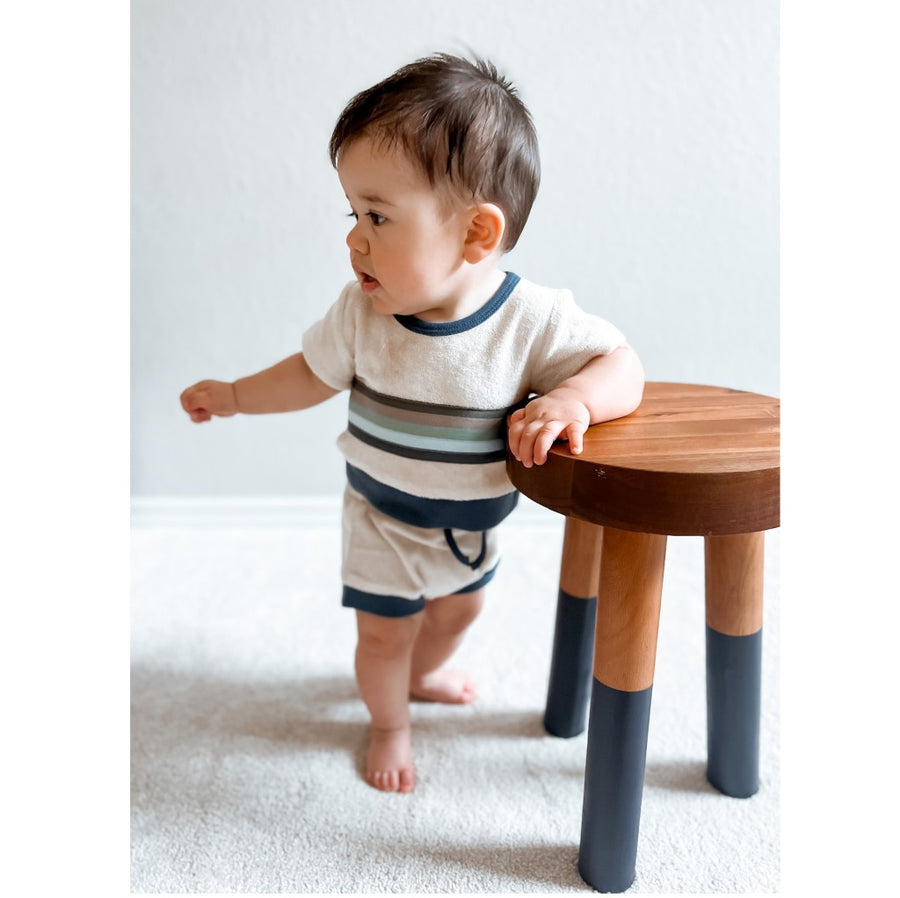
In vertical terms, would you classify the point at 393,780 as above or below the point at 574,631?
below

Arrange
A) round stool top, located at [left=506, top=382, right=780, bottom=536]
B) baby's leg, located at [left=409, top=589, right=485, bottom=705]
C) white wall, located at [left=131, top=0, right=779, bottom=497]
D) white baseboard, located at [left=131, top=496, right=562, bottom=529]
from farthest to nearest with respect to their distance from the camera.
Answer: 1. white baseboard, located at [left=131, top=496, right=562, bottom=529]
2. white wall, located at [left=131, top=0, right=779, bottom=497]
3. baby's leg, located at [left=409, top=589, right=485, bottom=705]
4. round stool top, located at [left=506, top=382, right=780, bottom=536]

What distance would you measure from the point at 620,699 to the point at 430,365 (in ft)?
1.02

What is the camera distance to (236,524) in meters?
1.52

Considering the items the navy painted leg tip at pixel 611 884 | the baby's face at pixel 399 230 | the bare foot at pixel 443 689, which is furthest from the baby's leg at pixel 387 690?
the baby's face at pixel 399 230

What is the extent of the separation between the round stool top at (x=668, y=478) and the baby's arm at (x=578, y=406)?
0.01 m

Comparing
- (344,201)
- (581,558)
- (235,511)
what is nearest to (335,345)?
(581,558)

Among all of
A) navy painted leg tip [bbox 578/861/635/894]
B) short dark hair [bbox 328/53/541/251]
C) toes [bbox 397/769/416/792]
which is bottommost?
navy painted leg tip [bbox 578/861/635/894]

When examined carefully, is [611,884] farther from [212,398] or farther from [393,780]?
[212,398]

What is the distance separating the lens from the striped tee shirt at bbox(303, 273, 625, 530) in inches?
30.0

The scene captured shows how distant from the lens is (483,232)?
721 mm

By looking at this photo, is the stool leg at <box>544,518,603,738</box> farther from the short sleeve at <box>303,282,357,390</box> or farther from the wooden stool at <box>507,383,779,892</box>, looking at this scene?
the short sleeve at <box>303,282,357,390</box>

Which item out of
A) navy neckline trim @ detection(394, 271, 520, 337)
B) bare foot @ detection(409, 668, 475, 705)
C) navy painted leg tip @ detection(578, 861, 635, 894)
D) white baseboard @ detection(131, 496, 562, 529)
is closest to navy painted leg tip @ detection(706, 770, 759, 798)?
navy painted leg tip @ detection(578, 861, 635, 894)

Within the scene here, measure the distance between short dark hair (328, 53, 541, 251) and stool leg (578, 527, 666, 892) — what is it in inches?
11.6
